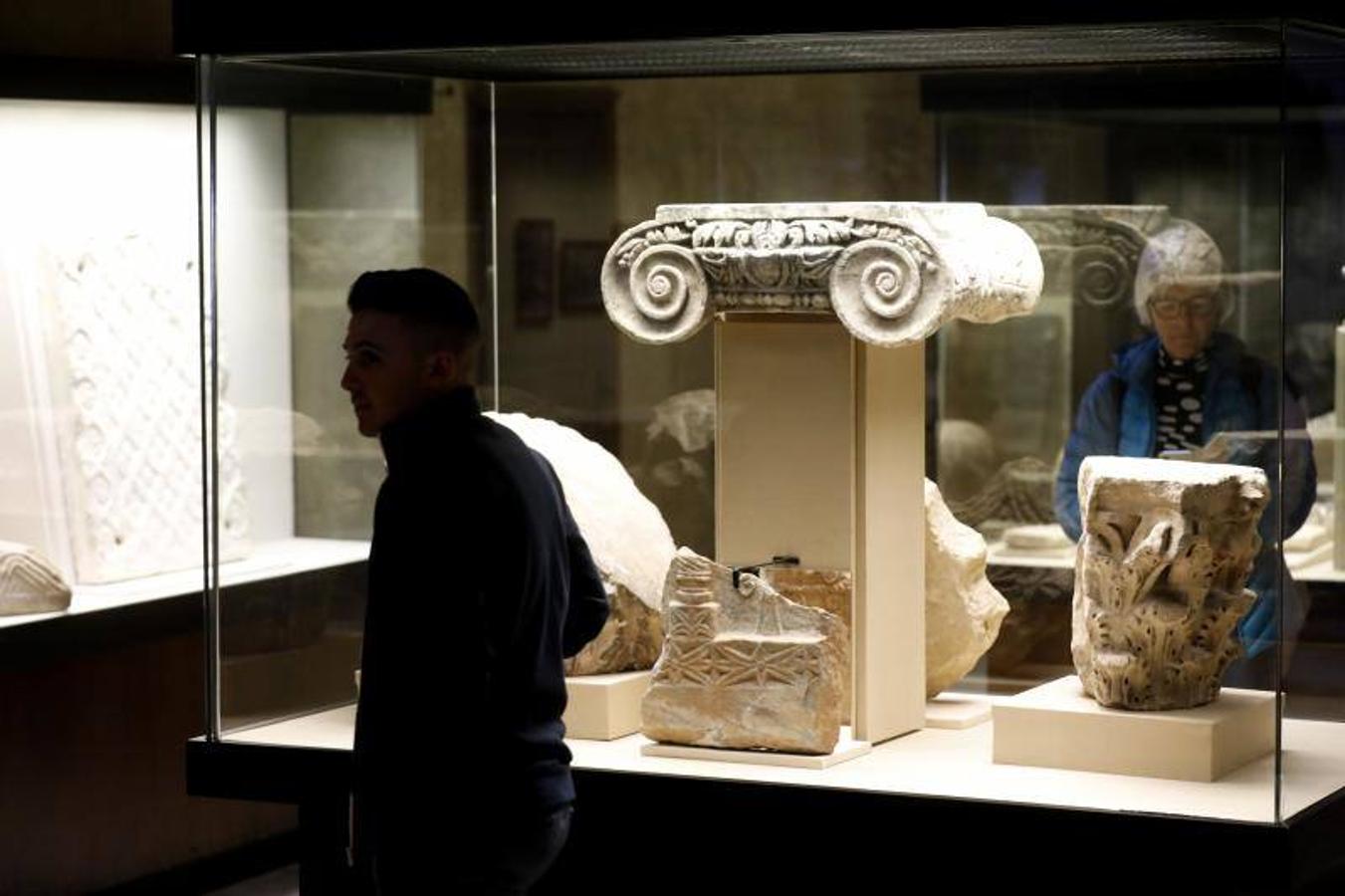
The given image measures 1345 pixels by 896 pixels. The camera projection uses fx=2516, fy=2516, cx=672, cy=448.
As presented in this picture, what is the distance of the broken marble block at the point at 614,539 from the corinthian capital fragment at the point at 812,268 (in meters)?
0.53

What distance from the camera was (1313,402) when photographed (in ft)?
19.0

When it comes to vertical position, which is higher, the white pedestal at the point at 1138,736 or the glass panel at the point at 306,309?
the glass panel at the point at 306,309

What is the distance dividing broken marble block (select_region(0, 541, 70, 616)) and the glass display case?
2.14ft

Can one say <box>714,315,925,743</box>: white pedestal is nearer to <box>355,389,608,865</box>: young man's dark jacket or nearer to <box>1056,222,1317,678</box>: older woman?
<box>1056,222,1317,678</box>: older woman

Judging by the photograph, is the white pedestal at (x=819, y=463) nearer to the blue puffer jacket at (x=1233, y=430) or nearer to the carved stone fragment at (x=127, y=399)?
the blue puffer jacket at (x=1233, y=430)

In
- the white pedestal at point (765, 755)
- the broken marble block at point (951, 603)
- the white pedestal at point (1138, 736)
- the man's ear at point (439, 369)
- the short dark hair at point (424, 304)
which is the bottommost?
the white pedestal at point (765, 755)

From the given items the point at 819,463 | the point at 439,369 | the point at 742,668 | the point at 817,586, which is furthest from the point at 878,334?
the point at 439,369

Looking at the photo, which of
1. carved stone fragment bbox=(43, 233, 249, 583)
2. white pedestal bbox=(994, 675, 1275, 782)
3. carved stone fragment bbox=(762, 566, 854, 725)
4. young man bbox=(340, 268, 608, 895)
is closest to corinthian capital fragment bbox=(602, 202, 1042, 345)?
carved stone fragment bbox=(762, 566, 854, 725)

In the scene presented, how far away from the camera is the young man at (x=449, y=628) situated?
4191mm

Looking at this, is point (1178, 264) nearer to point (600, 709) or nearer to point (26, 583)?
point (600, 709)

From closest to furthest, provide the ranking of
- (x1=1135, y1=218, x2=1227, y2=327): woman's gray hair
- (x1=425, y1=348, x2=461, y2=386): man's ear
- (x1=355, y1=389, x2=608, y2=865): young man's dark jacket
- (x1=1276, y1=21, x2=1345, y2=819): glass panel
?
(x1=355, y1=389, x2=608, y2=865): young man's dark jacket < (x1=425, y1=348, x2=461, y2=386): man's ear < (x1=1276, y1=21, x2=1345, y2=819): glass panel < (x1=1135, y1=218, x2=1227, y2=327): woman's gray hair

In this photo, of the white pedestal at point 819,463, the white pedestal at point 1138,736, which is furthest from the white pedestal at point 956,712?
the white pedestal at point 1138,736

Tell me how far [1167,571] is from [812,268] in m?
1.05

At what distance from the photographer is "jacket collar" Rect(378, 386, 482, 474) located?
431cm
